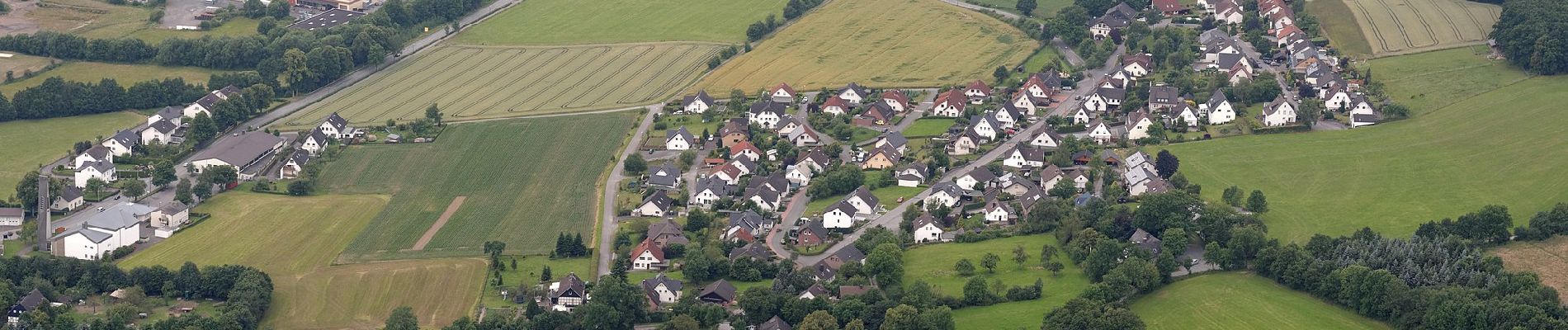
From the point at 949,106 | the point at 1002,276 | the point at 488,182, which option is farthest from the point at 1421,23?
the point at 488,182

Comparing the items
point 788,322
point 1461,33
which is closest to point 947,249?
point 788,322

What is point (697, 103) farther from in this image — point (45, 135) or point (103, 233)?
point (103, 233)

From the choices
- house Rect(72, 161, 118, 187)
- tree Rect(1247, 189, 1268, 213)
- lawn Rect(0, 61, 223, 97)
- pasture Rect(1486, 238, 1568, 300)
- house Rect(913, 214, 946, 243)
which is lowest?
lawn Rect(0, 61, 223, 97)

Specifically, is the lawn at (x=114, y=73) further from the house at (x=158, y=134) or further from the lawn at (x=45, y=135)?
the house at (x=158, y=134)

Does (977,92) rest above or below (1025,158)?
below

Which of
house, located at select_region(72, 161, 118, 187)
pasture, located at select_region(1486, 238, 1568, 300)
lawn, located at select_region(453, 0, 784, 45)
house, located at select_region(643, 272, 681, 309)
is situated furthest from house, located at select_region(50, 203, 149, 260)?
pasture, located at select_region(1486, 238, 1568, 300)

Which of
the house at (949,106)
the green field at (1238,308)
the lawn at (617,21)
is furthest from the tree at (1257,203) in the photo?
the lawn at (617,21)

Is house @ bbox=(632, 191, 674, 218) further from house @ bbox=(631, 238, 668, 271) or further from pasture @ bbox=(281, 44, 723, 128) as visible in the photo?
pasture @ bbox=(281, 44, 723, 128)
